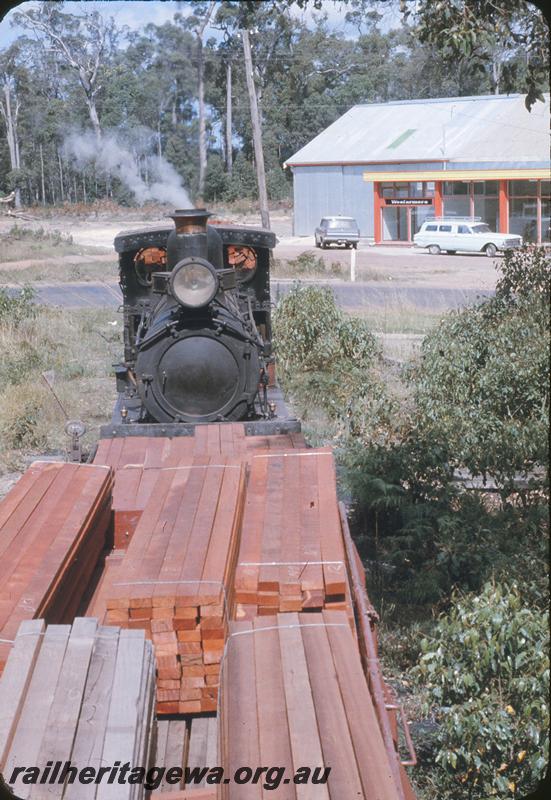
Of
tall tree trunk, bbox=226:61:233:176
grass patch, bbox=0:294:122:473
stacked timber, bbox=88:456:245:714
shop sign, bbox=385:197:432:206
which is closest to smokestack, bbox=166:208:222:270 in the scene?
grass patch, bbox=0:294:122:473

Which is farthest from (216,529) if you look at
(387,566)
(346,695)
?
(387,566)

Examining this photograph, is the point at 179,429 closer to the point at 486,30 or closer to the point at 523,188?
the point at 486,30

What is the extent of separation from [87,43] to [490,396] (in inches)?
366

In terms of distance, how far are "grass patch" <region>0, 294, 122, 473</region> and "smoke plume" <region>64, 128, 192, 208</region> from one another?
2.87m

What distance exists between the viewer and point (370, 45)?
58.1 feet

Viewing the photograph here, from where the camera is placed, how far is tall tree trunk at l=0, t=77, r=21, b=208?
22.6m

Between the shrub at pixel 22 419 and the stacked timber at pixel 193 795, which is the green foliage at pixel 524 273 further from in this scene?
the stacked timber at pixel 193 795

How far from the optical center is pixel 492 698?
15.8ft

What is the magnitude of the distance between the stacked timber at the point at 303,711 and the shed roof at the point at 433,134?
3083 centimetres

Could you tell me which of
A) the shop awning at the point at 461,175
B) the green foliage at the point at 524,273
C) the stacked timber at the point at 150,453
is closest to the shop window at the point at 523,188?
the shop awning at the point at 461,175

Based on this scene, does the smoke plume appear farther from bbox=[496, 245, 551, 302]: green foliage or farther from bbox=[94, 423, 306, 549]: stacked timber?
bbox=[94, 423, 306, 549]: stacked timber

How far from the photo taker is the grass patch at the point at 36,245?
37.5 metres

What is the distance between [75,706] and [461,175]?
3579cm

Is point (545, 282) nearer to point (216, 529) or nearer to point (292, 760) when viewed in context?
point (216, 529)
